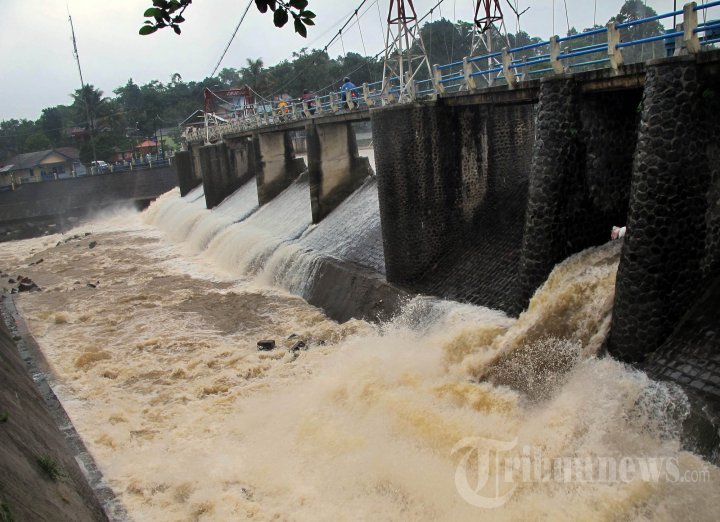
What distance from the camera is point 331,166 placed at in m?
20.0

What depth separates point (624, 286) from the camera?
8219 mm

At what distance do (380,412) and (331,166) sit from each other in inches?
469

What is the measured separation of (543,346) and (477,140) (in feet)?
19.6

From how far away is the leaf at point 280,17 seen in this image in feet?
11.3

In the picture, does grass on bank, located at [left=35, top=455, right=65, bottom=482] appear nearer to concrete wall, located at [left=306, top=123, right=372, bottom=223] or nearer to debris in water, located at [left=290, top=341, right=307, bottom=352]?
debris in water, located at [left=290, top=341, right=307, bottom=352]

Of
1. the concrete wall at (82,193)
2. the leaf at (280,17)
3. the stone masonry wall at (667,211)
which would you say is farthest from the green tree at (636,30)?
the concrete wall at (82,193)

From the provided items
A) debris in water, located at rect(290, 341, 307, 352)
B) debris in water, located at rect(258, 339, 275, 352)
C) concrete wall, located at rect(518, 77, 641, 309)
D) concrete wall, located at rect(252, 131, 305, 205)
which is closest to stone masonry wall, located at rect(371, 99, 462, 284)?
debris in water, located at rect(290, 341, 307, 352)

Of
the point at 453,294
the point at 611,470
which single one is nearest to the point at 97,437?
the point at 453,294

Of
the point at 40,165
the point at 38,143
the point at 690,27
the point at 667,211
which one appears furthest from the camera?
the point at 38,143

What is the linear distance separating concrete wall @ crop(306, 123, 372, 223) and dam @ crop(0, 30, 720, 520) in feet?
9.30

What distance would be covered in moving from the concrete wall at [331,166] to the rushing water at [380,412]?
3.71m

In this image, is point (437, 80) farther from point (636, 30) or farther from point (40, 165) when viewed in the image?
point (40, 165)

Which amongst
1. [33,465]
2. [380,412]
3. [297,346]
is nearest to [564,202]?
[380,412]

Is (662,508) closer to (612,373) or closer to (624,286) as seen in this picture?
(612,373)
